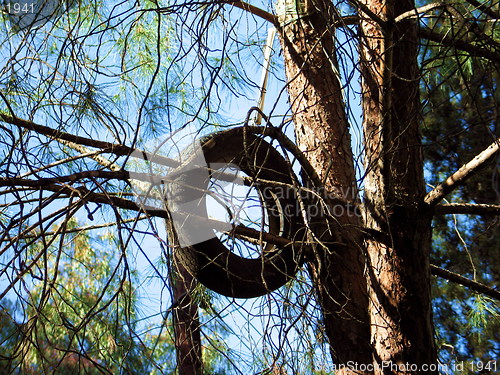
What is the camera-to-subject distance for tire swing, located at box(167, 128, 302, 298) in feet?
6.20

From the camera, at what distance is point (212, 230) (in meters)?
1.93

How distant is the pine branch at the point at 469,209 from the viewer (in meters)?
1.83

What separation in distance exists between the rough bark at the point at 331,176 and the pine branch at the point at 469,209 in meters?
0.28

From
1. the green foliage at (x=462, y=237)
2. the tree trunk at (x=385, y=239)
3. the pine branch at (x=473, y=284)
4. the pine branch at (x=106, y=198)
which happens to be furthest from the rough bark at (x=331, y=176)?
the green foliage at (x=462, y=237)

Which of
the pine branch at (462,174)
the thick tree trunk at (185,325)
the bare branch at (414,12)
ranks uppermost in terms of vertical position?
the bare branch at (414,12)

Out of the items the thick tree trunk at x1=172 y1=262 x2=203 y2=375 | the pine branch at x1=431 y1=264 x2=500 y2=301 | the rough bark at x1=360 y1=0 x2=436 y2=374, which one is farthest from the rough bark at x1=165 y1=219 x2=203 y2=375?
the pine branch at x1=431 y1=264 x2=500 y2=301

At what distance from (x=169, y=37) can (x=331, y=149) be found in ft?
3.58

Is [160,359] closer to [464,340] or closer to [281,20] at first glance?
[464,340]

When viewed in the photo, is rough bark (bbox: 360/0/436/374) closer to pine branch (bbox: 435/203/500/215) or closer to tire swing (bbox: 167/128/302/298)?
pine branch (bbox: 435/203/500/215)

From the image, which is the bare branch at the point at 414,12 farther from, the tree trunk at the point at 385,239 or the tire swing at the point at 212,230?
the tire swing at the point at 212,230

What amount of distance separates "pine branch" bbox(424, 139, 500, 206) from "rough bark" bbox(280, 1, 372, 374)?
25 cm

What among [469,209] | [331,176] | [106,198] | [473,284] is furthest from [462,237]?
[106,198]

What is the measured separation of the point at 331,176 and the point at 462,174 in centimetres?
54

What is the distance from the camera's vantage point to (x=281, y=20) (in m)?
2.34
